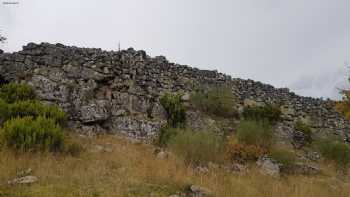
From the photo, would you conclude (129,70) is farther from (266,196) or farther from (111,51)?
(266,196)

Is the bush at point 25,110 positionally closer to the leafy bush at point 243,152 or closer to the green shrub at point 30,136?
the green shrub at point 30,136

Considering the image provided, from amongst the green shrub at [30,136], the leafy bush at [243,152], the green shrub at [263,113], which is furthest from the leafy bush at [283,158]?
the green shrub at [30,136]

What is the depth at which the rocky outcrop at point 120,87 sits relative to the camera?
573 inches

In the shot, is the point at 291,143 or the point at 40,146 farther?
the point at 291,143

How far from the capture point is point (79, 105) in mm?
14625

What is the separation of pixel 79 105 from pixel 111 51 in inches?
147

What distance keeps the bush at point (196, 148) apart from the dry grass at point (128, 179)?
627 mm

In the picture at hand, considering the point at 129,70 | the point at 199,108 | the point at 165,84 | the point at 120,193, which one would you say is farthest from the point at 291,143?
the point at 120,193

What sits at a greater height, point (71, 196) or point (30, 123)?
point (30, 123)

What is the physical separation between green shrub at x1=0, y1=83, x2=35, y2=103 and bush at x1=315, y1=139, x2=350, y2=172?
10.1 meters

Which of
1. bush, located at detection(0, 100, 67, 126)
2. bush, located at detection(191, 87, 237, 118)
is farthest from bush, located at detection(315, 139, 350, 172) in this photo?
bush, located at detection(0, 100, 67, 126)

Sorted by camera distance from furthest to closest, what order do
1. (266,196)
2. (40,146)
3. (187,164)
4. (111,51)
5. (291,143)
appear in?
(111,51)
(291,143)
(187,164)
(40,146)
(266,196)

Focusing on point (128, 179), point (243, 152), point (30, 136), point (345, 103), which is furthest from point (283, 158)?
point (30, 136)

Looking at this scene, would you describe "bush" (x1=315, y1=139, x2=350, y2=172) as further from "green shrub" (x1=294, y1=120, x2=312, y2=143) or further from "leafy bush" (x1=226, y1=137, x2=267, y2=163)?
"leafy bush" (x1=226, y1=137, x2=267, y2=163)
